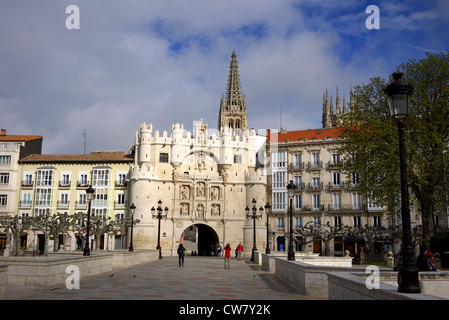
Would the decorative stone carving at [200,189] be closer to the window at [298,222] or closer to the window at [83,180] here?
the window at [298,222]

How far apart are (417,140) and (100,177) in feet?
150

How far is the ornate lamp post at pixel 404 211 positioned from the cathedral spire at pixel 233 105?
8797 centimetres

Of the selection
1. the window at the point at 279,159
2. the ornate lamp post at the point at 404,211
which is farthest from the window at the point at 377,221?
the ornate lamp post at the point at 404,211

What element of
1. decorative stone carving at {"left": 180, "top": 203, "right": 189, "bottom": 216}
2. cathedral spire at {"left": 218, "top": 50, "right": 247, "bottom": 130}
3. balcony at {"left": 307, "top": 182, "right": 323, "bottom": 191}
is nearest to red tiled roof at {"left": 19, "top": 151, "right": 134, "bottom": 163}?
decorative stone carving at {"left": 180, "top": 203, "right": 189, "bottom": 216}

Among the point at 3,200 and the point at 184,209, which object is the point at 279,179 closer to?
the point at 184,209

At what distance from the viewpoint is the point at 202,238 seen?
2653 inches

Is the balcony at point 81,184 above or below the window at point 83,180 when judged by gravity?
below

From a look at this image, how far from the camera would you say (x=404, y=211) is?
28.9 ft

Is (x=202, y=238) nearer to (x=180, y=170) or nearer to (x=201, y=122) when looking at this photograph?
(x=180, y=170)

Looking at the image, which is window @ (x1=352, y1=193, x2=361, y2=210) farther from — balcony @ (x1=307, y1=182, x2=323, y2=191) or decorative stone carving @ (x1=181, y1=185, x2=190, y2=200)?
decorative stone carving @ (x1=181, y1=185, x2=190, y2=200)

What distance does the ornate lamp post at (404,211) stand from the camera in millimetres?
8070

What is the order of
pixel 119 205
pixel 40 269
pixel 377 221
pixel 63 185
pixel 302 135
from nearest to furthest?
pixel 40 269 < pixel 377 221 < pixel 119 205 < pixel 63 185 < pixel 302 135

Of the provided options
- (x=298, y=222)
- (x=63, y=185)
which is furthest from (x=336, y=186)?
(x=63, y=185)
